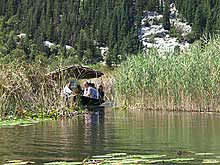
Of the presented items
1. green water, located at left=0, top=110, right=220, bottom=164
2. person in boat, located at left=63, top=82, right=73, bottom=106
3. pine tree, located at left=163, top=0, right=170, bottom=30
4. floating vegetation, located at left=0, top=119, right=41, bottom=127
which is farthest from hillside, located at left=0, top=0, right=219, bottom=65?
green water, located at left=0, top=110, right=220, bottom=164

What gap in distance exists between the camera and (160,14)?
127m

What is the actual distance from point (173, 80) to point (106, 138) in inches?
516

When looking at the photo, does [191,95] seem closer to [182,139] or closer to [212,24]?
[182,139]

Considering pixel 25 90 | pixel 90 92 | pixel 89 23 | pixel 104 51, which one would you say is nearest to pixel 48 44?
pixel 104 51

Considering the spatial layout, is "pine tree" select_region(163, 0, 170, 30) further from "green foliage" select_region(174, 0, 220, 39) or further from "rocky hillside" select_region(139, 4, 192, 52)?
"green foliage" select_region(174, 0, 220, 39)

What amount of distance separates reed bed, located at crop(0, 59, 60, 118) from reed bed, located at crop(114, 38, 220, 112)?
6.03 meters

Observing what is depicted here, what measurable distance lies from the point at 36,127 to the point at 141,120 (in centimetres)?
467

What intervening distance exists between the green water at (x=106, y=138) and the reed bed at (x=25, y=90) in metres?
1.47

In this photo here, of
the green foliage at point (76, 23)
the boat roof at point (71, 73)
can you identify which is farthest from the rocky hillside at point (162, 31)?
the boat roof at point (71, 73)

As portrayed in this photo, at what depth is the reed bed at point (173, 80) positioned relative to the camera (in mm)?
27312

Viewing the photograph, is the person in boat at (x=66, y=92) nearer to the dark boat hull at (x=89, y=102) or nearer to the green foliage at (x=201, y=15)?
the dark boat hull at (x=89, y=102)

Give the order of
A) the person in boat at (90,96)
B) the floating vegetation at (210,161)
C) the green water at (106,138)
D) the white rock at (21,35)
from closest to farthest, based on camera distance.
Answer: the floating vegetation at (210,161), the green water at (106,138), the person in boat at (90,96), the white rock at (21,35)

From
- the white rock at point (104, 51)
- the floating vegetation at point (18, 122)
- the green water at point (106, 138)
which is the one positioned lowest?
the green water at point (106, 138)

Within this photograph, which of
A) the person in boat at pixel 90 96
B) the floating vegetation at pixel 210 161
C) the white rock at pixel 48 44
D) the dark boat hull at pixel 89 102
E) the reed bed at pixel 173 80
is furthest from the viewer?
the white rock at pixel 48 44
